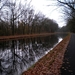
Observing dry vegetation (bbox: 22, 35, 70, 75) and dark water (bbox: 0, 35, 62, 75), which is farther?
dark water (bbox: 0, 35, 62, 75)

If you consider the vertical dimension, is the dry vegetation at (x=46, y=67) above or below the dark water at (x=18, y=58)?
above

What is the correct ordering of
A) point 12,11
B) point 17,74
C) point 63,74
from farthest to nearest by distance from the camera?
point 12,11
point 17,74
point 63,74

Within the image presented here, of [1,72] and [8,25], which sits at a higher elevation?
[8,25]

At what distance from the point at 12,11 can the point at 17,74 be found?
41220mm

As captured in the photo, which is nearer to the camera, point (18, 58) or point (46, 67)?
point (46, 67)

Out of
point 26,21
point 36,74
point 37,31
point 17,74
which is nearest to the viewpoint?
point 36,74

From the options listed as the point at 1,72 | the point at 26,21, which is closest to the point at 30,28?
the point at 26,21

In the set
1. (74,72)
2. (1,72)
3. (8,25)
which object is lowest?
(1,72)

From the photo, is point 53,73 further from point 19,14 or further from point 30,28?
point 30,28

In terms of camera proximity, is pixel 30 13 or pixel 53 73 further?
pixel 30 13

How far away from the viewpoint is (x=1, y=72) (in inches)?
369

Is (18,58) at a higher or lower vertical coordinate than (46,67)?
lower

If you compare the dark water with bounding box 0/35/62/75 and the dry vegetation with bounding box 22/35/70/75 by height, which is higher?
the dry vegetation with bounding box 22/35/70/75

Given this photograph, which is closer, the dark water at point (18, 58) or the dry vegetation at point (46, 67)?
the dry vegetation at point (46, 67)
